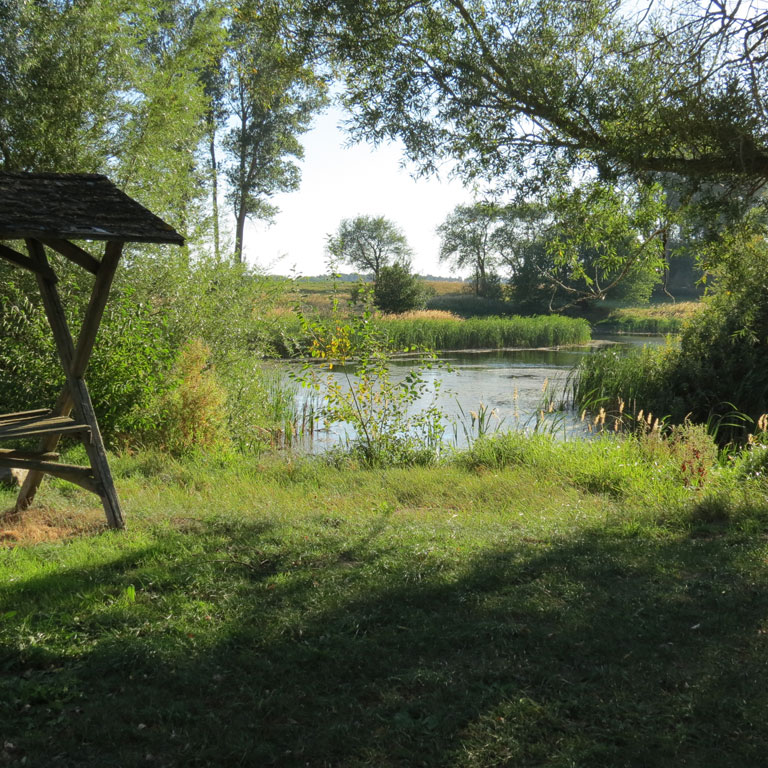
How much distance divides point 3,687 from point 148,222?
3212 mm

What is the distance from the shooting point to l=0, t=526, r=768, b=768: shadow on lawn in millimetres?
2656

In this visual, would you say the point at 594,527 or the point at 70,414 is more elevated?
the point at 70,414

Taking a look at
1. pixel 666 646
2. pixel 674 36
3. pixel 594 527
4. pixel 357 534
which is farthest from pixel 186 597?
pixel 674 36

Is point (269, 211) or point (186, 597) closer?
point (186, 597)

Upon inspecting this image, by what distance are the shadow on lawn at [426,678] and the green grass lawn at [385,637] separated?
0.04 ft

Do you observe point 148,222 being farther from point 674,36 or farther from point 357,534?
point 674,36

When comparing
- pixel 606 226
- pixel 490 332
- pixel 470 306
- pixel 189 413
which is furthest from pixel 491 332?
pixel 606 226

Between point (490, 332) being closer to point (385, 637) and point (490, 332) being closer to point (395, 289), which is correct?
point (395, 289)

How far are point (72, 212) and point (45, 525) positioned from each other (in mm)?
2536

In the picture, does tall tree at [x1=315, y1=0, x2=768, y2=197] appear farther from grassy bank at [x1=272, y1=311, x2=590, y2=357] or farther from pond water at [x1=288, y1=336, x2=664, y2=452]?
grassy bank at [x1=272, y1=311, x2=590, y2=357]

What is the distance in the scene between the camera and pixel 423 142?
671cm

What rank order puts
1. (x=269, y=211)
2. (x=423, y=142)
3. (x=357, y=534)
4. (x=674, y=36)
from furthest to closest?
(x=269, y=211), (x=423, y=142), (x=674, y=36), (x=357, y=534)

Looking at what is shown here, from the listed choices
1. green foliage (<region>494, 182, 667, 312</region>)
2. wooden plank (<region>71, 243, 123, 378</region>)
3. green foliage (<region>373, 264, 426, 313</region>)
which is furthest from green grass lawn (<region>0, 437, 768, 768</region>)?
green foliage (<region>373, 264, 426, 313</region>)

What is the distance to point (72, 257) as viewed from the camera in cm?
520
